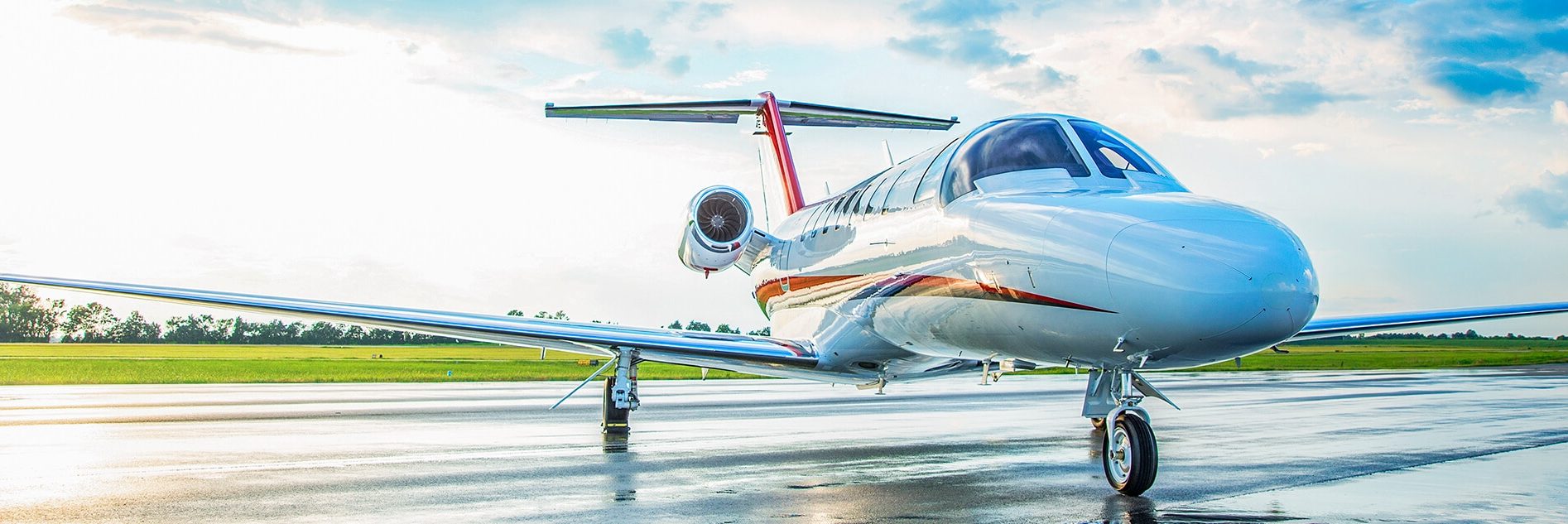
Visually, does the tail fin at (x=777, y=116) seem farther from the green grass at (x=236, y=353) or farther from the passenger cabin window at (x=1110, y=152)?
the green grass at (x=236, y=353)

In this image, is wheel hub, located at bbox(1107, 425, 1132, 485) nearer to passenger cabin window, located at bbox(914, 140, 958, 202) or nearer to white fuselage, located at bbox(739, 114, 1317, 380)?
white fuselage, located at bbox(739, 114, 1317, 380)

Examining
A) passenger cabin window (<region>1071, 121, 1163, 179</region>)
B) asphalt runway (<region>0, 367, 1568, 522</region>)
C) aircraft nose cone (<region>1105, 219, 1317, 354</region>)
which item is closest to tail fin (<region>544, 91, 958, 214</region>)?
asphalt runway (<region>0, 367, 1568, 522</region>)

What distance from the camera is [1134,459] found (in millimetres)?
7996

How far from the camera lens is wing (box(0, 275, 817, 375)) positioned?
12.1 metres

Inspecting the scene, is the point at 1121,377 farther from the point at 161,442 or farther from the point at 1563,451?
the point at 161,442

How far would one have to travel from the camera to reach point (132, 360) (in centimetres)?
4791

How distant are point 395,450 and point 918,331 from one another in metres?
5.29

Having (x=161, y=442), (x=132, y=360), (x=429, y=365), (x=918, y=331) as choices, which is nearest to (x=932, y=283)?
(x=918, y=331)

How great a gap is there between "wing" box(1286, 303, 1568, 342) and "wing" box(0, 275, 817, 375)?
17.6ft

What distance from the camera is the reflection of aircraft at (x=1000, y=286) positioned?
6.89m

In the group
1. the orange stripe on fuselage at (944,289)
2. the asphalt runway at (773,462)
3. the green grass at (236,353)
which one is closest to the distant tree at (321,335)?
the green grass at (236,353)

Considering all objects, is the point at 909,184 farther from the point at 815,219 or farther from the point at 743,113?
the point at 743,113

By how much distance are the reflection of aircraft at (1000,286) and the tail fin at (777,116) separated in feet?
15.6

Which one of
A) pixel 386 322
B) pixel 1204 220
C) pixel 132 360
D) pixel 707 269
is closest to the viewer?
pixel 1204 220
